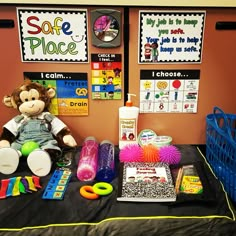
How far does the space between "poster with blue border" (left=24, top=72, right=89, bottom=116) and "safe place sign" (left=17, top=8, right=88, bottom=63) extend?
0.20ft

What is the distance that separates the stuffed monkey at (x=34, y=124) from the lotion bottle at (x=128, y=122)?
207 millimetres

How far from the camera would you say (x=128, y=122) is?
3.28ft

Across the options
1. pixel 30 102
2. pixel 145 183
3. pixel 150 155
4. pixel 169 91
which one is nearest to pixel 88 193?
pixel 145 183

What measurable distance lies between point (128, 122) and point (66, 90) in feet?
0.94

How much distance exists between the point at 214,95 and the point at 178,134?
0.23 metres

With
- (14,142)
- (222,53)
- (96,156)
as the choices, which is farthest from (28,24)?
(222,53)

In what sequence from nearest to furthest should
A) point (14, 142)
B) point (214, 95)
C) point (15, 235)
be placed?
1. point (15, 235)
2. point (14, 142)
3. point (214, 95)

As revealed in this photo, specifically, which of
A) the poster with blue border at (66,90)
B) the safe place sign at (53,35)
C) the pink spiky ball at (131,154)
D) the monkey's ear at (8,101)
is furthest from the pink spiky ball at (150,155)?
the monkey's ear at (8,101)

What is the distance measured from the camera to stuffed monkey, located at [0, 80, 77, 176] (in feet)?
3.08

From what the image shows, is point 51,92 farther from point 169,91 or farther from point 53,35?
point 169,91

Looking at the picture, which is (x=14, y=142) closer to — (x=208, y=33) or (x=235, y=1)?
Result: (x=208, y=33)

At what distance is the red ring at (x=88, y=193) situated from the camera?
73 cm

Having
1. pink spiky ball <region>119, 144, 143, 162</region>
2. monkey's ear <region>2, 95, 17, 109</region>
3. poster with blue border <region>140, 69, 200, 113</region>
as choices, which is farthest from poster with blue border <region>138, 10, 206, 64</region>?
monkey's ear <region>2, 95, 17, 109</region>

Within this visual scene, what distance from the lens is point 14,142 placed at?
0.95 meters
